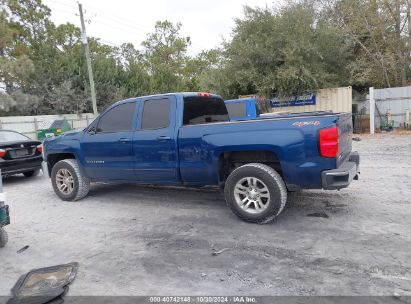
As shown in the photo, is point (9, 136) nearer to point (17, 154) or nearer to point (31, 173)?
point (17, 154)

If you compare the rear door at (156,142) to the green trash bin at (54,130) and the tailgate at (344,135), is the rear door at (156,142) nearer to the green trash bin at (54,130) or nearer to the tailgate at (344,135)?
the tailgate at (344,135)

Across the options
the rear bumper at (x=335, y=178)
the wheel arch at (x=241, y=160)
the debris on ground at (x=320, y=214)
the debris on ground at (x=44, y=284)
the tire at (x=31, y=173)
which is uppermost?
the wheel arch at (x=241, y=160)

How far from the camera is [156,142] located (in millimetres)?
5664

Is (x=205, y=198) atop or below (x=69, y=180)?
below

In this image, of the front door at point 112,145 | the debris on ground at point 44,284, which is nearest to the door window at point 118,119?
the front door at point 112,145

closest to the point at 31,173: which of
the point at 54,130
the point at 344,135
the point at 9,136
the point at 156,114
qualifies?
the point at 9,136

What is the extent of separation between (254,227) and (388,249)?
1.63m

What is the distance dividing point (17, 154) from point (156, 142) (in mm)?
5056

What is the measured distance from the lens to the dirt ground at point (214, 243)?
3420mm

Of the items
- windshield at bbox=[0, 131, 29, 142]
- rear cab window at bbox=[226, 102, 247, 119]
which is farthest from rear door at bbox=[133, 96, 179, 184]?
windshield at bbox=[0, 131, 29, 142]

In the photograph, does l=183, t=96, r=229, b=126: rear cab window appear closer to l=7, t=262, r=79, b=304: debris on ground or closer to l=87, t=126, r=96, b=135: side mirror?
l=87, t=126, r=96, b=135: side mirror

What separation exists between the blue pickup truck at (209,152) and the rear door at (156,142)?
0.02 meters

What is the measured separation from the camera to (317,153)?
4.52m

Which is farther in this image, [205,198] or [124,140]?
[205,198]
